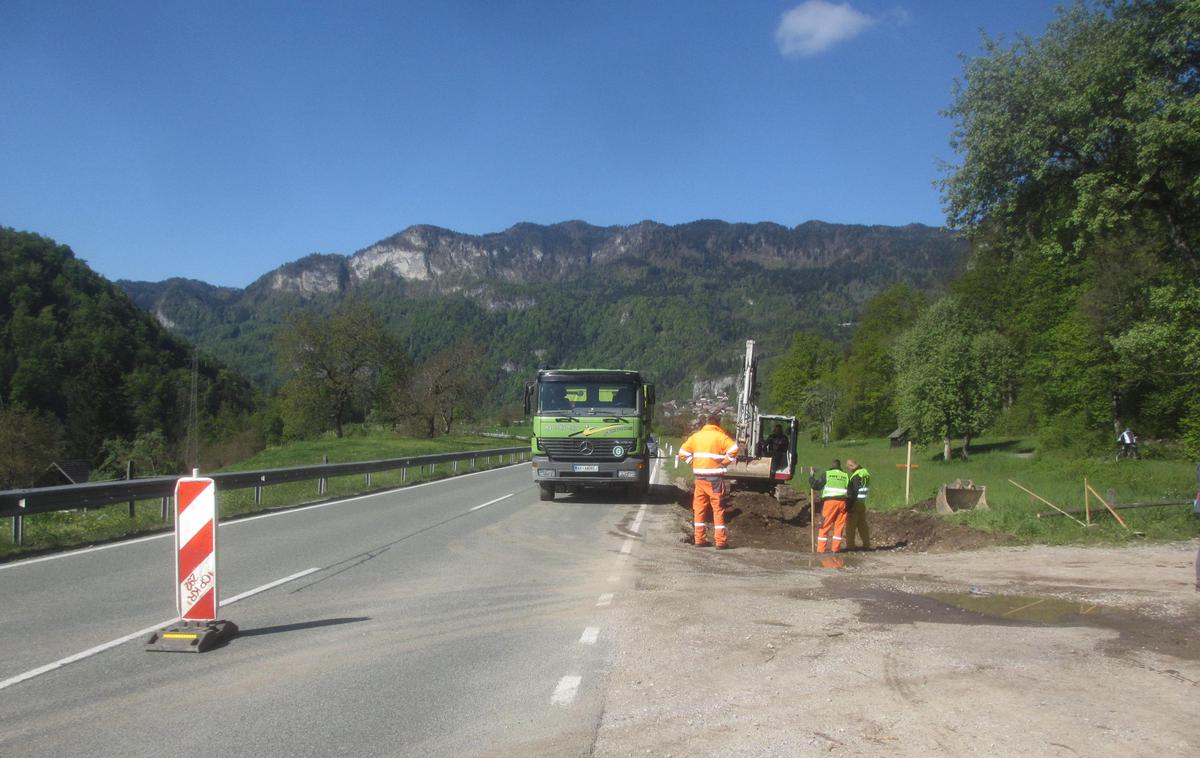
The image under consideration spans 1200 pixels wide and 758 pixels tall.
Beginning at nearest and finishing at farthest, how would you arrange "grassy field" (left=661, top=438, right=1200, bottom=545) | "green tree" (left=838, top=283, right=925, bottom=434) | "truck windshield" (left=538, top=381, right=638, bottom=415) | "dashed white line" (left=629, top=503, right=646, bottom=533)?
"grassy field" (left=661, top=438, right=1200, bottom=545) → "dashed white line" (left=629, top=503, right=646, bottom=533) → "truck windshield" (left=538, top=381, right=638, bottom=415) → "green tree" (left=838, top=283, right=925, bottom=434)

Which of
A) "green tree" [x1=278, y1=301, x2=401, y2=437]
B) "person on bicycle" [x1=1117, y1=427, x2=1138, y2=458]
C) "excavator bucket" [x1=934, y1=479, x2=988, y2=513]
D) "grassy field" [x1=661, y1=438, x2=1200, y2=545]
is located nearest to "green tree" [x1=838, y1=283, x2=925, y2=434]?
"grassy field" [x1=661, y1=438, x2=1200, y2=545]

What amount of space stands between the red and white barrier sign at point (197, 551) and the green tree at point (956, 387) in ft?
164

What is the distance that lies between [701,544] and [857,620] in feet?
17.3

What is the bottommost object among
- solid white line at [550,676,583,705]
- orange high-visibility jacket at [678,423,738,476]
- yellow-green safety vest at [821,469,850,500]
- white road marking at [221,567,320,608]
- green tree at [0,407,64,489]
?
green tree at [0,407,64,489]

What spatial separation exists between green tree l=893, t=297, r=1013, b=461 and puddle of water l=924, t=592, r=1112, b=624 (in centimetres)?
4527

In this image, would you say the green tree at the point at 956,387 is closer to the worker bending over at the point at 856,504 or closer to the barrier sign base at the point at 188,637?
the worker bending over at the point at 856,504

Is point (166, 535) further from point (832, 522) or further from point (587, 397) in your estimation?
point (832, 522)

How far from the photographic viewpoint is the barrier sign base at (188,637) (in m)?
6.38

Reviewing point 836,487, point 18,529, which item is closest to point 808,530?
point 836,487

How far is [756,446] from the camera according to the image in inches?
873

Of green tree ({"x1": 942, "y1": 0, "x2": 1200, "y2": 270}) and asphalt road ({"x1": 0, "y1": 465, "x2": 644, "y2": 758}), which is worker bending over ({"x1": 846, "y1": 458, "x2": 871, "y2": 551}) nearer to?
asphalt road ({"x1": 0, "y1": 465, "x2": 644, "y2": 758})

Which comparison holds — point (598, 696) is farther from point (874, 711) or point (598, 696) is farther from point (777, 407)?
point (777, 407)

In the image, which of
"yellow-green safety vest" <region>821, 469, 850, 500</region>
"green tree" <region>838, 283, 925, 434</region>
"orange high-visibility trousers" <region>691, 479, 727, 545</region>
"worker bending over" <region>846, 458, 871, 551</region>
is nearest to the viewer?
"orange high-visibility trousers" <region>691, 479, 727, 545</region>

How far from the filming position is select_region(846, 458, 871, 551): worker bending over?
12.8m
